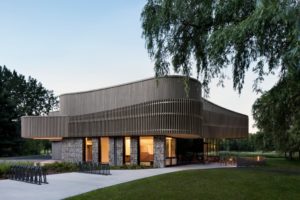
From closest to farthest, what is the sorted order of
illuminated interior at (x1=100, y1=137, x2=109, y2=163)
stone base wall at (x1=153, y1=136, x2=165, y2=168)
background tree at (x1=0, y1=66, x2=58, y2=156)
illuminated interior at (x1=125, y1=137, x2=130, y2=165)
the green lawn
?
the green lawn, stone base wall at (x1=153, y1=136, x2=165, y2=168), illuminated interior at (x1=125, y1=137, x2=130, y2=165), illuminated interior at (x1=100, y1=137, x2=109, y2=163), background tree at (x1=0, y1=66, x2=58, y2=156)

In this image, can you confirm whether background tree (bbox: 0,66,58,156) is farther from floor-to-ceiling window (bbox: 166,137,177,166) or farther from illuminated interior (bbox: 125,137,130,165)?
floor-to-ceiling window (bbox: 166,137,177,166)

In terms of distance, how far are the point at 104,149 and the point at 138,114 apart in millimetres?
5726

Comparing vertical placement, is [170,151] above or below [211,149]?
above

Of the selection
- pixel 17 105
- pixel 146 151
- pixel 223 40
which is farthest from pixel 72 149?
pixel 17 105

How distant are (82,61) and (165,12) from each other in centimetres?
2102

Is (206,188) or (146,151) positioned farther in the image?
(146,151)

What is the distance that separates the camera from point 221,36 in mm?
8320

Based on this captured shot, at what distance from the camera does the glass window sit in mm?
28969

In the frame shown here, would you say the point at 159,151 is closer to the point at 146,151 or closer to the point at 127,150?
the point at 146,151

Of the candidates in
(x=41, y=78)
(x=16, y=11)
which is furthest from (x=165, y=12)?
(x=41, y=78)

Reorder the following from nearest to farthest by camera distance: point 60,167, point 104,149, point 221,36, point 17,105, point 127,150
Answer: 1. point 221,36
2. point 60,167
3. point 127,150
4. point 104,149
5. point 17,105

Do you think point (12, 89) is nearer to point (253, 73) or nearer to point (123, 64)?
point (123, 64)

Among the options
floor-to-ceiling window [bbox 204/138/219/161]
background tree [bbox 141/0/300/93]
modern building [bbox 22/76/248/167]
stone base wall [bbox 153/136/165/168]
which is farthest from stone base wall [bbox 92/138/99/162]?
background tree [bbox 141/0/300/93]

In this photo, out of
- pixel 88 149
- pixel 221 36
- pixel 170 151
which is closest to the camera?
pixel 221 36
